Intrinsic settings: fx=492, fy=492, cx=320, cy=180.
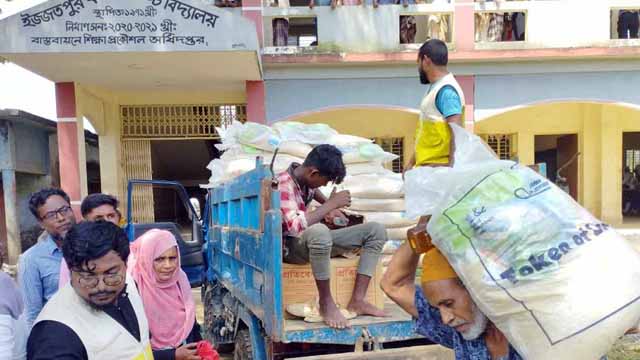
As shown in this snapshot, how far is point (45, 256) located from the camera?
2.27 m

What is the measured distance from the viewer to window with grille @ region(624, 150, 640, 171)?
1169 cm

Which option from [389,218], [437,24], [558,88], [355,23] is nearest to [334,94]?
[355,23]

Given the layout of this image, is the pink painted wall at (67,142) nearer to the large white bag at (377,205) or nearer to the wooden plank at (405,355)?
the large white bag at (377,205)

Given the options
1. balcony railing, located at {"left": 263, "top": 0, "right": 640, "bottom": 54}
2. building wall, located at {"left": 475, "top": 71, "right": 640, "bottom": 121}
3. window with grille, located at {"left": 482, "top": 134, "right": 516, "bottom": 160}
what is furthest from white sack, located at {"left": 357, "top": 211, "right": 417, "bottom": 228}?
window with grille, located at {"left": 482, "top": 134, "right": 516, "bottom": 160}

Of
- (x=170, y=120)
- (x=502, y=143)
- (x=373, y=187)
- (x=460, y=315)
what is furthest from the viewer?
(x=502, y=143)

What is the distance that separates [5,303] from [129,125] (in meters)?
7.64

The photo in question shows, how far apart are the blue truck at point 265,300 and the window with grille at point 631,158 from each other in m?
11.5

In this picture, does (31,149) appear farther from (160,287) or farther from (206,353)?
(206,353)

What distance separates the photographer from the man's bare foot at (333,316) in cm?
224

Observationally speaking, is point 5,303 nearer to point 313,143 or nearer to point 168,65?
point 313,143

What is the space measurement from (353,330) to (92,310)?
1.22 meters

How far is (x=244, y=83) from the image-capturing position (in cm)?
760

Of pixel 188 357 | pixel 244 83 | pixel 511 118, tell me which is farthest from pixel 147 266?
pixel 511 118

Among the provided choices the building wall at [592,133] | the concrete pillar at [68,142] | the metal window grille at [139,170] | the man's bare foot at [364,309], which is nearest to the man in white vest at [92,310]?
the man's bare foot at [364,309]
